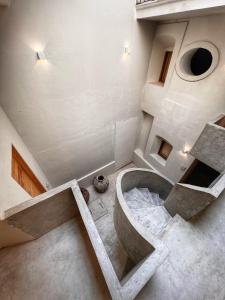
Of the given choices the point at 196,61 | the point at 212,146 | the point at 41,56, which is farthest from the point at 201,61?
the point at 41,56

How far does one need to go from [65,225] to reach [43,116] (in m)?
2.43

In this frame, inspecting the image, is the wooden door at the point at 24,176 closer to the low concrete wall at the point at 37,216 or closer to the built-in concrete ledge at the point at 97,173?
the low concrete wall at the point at 37,216

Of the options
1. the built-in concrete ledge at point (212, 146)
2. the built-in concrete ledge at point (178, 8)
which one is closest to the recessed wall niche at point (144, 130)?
the built-in concrete ledge at point (212, 146)

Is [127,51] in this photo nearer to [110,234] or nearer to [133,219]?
[133,219]

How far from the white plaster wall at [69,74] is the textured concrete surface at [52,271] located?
2130 millimetres

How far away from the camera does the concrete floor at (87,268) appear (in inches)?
77.5

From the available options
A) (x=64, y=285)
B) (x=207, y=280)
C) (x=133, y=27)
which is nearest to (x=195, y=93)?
(x=133, y=27)

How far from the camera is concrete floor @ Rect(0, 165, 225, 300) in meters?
1.97

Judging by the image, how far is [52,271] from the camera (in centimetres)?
218

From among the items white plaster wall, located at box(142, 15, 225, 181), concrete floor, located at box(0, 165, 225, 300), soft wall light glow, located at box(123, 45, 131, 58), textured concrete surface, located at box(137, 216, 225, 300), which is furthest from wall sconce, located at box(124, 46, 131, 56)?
textured concrete surface, located at box(137, 216, 225, 300)

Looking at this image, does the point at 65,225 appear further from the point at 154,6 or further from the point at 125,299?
the point at 154,6

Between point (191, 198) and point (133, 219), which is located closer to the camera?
point (133, 219)

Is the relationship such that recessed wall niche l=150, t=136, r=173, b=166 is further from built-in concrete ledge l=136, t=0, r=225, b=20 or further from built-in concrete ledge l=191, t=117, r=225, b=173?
built-in concrete ledge l=136, t=0, r=225, b=20

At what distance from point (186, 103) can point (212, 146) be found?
155 centimetres
